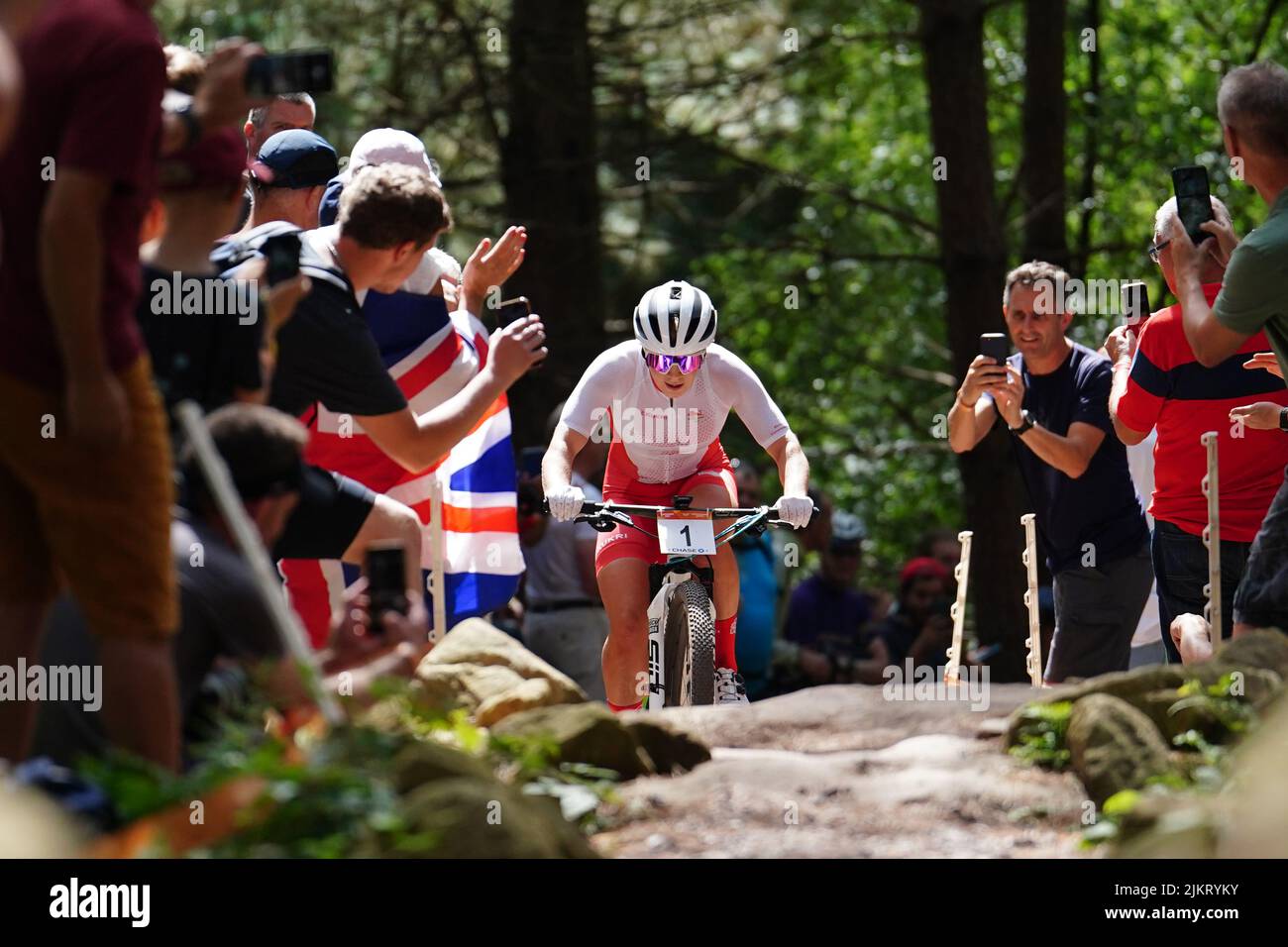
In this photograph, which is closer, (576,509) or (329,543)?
(329,543)

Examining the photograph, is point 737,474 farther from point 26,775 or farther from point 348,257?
point 26,775

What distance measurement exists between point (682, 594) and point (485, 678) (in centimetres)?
148

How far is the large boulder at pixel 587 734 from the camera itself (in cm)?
603

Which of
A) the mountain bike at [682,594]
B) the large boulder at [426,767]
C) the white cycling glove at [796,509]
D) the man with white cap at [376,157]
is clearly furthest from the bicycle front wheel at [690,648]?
the large boulder at [426,767]

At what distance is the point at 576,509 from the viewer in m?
7.88

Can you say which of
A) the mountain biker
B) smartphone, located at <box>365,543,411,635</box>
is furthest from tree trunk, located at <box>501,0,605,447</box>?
smartphone, located at <box>365,543,411,635</box>

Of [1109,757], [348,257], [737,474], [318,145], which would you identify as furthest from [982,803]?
[737,474]

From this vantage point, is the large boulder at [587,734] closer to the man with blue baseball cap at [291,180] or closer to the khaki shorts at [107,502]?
the khaki shorts at [107,502]

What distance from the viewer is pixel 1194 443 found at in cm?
779

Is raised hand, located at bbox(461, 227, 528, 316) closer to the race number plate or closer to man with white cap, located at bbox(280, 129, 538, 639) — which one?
man with white cap, located at bbox(280, 129, 538, 639)

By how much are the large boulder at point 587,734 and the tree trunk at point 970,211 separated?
767cm

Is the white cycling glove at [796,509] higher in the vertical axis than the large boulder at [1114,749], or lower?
higher
